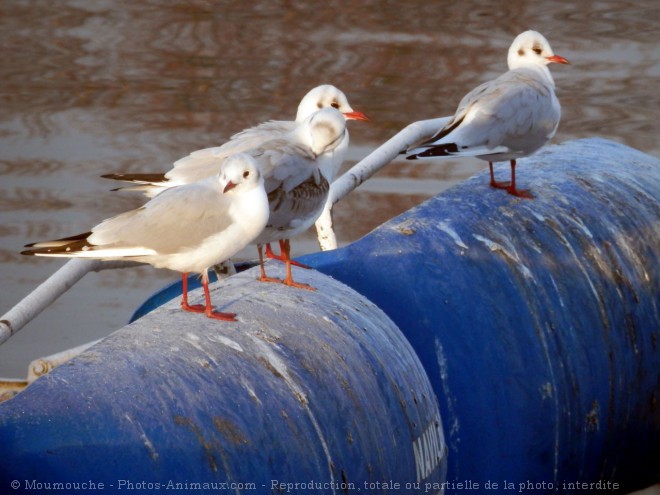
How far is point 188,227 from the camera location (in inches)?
173

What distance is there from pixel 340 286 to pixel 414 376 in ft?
1.26

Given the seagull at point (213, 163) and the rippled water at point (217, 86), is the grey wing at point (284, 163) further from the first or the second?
the rippled water at point (217, 86)

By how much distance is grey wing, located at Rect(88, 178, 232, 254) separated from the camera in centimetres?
439

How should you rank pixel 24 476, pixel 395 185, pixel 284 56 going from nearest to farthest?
pixel 24 476 → pixel 395 185 → pixel 284 56

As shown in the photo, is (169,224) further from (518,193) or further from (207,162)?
(518,193)

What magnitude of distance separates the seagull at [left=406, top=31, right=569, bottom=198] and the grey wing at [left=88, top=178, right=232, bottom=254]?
159cm

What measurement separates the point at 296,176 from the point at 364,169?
1.82 m

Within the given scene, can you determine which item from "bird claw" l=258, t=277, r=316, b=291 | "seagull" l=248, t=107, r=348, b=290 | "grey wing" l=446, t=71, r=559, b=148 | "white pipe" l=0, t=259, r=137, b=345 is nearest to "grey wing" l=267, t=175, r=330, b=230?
"seagull" l=248, t=107, r=348, b=290

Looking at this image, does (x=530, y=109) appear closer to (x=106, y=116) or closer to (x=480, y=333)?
(x=480, y=333)

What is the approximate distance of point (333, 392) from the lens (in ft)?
13.3

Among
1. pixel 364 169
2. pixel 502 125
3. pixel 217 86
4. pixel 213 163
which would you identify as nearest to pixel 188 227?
pixel 213 163

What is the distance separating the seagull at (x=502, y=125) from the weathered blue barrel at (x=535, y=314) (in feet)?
0.39

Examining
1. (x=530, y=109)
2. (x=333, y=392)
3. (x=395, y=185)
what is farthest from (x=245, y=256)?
(x=333, y=392)

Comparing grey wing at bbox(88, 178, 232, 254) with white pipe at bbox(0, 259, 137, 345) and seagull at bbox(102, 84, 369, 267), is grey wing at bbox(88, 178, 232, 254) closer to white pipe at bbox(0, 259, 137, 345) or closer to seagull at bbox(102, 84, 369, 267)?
seagull at bbox(102, 84, 369, 267)
